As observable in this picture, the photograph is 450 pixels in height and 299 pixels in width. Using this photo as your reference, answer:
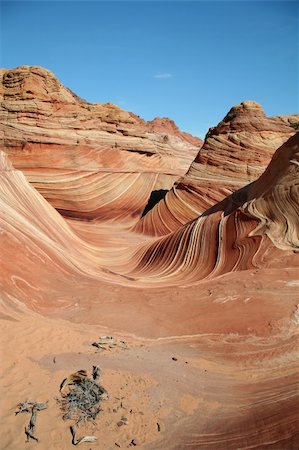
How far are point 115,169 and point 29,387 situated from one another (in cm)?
1334

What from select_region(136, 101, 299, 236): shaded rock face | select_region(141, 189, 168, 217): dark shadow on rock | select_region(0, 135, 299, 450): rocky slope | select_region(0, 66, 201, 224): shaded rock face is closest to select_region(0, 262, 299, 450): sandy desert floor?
select_region(0, 135, 299, 450): rocky slope

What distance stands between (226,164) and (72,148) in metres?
5.68

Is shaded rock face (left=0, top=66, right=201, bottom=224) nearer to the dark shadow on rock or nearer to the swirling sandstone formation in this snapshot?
the dark shadow on rock

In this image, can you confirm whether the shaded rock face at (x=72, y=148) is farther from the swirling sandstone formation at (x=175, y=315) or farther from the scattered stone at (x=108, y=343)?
the scattered stone at (x=108, y=343)

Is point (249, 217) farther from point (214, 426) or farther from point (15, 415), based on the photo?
point (15, 415)

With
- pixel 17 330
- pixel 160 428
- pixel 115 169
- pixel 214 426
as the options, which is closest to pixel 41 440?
pixel 160 428

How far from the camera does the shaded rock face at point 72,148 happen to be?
1494cm

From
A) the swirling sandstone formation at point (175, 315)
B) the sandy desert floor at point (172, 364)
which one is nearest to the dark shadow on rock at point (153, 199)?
the swirling sandstone formation at point (175, 315)

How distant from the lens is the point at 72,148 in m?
15.6

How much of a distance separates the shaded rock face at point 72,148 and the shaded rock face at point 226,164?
6.47 feet

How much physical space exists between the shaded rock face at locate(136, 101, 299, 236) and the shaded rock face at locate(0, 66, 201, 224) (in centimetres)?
197

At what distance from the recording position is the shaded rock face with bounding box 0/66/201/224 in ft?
49.0

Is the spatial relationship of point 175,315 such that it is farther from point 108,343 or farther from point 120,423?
point 120,423

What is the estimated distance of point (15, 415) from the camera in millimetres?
3562
